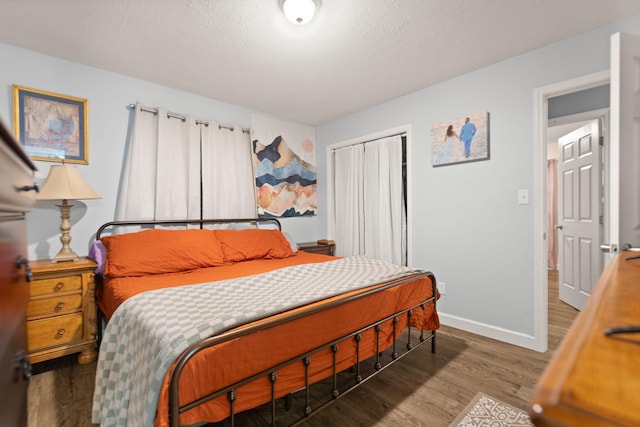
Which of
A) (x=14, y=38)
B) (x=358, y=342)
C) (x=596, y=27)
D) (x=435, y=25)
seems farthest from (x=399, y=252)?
(x=14, y=38)

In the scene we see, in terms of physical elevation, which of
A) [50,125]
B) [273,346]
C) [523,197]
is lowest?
[273,346]

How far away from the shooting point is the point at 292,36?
218 cm

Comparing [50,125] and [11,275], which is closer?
[11,275]

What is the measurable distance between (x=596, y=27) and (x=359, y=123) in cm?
222

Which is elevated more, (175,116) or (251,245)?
(175,116)

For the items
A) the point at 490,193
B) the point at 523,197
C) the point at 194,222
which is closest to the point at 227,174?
the point at 194,222

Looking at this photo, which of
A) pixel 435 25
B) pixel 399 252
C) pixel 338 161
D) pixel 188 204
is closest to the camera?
pixel 435 25

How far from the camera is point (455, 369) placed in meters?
2.09

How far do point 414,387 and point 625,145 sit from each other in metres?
1.79

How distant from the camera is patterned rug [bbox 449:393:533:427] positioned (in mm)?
1551

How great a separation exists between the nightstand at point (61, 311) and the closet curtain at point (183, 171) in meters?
0.67

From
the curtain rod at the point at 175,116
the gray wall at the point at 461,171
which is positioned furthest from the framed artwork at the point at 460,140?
the curtain rod at the point at 175,116

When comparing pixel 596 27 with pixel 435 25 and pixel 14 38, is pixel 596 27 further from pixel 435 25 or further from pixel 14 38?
pixel 14 38

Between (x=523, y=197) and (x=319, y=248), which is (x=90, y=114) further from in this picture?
(x=523, y=197)
